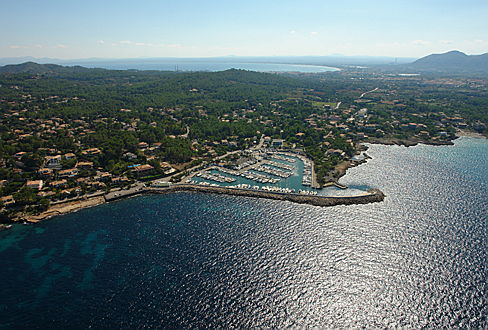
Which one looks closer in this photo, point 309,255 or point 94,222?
point 309,255

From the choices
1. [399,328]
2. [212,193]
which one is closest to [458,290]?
[399,328]

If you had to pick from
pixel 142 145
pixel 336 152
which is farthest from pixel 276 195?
pixel 142 145

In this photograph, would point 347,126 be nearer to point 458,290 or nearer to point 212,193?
point 212,193

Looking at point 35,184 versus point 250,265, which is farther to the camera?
point 35,184

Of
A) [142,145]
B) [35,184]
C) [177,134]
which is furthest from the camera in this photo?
[177,134]

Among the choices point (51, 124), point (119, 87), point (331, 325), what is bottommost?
point (331, 325)

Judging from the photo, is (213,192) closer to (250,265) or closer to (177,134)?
(250,265)

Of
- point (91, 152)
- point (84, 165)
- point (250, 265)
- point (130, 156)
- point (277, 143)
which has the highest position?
point (91, 152)

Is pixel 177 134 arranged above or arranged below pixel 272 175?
above

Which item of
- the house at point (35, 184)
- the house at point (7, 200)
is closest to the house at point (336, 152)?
the house at point (35, 184)
